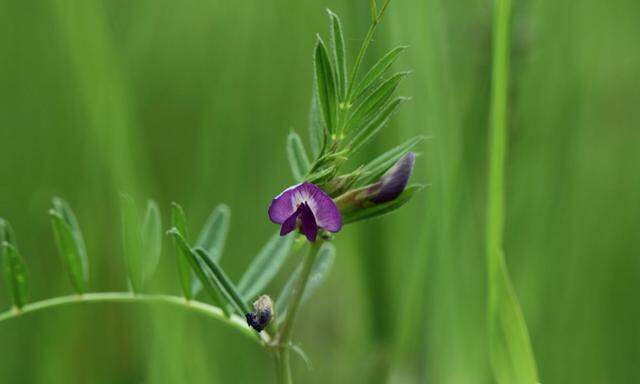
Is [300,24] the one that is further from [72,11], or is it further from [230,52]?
[72,11]

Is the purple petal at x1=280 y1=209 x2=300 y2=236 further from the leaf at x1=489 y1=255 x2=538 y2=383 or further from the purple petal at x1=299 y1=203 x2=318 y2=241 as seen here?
the leaf at x1=489 y1=255 x2=538 y2=383

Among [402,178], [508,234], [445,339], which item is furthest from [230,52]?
[402,178]

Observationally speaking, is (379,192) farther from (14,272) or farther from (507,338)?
(14,272)

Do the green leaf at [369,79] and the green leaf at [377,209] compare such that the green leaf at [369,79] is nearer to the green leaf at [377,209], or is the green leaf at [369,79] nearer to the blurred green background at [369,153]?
the green leaf at [377,209]

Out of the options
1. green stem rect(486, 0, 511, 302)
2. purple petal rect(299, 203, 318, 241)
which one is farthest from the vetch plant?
green stem rect(486, 0, 511, 302)

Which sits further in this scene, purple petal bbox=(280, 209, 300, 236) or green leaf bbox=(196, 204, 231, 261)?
green leaf bbox=(196, 204, 231, 261)

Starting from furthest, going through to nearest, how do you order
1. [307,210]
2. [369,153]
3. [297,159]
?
[369,153] → [297,159] → [307,210]

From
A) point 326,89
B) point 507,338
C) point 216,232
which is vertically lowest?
point 507,338

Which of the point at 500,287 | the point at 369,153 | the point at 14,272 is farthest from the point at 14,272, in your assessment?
the point at 369,153
